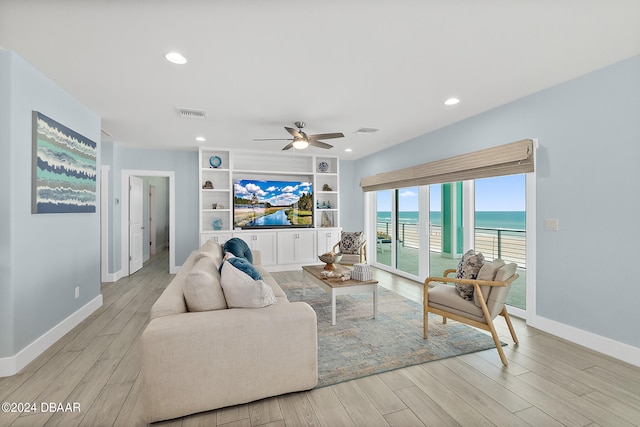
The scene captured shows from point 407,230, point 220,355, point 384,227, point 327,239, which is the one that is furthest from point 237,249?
point 384,227

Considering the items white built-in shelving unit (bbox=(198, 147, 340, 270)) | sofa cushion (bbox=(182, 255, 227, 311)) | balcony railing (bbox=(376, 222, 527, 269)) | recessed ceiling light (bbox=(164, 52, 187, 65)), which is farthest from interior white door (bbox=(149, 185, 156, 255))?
balcony railing (bbox=(376, 222, 527, 269))

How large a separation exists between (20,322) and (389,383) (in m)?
2.96

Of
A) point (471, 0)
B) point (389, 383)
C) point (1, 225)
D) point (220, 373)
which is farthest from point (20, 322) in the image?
point (471, 0)

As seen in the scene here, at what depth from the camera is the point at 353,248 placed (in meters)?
5.59

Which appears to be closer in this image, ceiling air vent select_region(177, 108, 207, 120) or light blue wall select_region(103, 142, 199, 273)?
ceiling air vent select_region(177, 108, 207, 120)

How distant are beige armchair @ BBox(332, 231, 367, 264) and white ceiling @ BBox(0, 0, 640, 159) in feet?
8.51

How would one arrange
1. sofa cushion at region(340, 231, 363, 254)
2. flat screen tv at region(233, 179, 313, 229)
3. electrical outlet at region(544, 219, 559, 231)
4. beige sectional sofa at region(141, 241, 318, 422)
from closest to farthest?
beige sectional sofa at region(141, 241, 318, 422), electrical outlet at region(544, 219, 559, 231), sofa cushion at region(340, 231, 363, 254), flat screen tv at region(233, 179, 313, 229)

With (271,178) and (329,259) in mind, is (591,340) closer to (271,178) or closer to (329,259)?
(329,259)

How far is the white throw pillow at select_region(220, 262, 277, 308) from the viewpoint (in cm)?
205

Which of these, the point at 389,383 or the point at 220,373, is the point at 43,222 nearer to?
the point at 220,373

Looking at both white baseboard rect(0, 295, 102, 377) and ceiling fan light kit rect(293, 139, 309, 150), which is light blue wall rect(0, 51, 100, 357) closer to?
white baseboard rect(0, 295, 102, 377)

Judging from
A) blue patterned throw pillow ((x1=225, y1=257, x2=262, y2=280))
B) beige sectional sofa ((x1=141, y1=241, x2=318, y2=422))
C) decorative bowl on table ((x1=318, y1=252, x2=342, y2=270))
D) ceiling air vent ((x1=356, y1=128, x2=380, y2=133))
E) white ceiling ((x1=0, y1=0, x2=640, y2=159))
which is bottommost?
beige sectional sofa ((x1=141, y1=241, x2=318, y2=422))

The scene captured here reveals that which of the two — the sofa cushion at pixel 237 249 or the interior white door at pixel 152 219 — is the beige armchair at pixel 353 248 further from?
the interior white door at pixel 152 219

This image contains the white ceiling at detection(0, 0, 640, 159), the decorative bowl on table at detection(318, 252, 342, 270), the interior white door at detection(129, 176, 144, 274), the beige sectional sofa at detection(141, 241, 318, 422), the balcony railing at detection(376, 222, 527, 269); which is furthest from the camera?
the interior white door at detection(129, 176, 144, 274)
